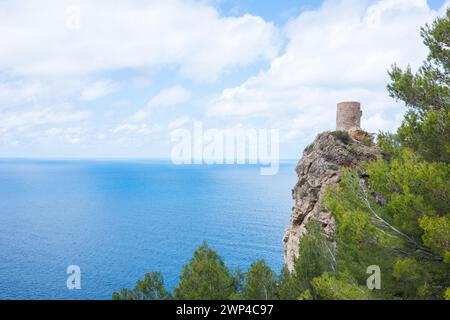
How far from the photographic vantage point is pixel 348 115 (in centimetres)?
2330

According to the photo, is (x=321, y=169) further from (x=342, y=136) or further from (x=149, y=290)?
(x=149, y=290)

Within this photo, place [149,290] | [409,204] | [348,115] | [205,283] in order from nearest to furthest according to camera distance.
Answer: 1. [409,204]
2. [205,283]
3. [149,290]
4. [348,115]

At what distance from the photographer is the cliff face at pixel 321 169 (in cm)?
2188

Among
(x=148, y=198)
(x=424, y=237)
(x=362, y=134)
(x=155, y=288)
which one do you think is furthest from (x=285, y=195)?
(x=424, y=237)

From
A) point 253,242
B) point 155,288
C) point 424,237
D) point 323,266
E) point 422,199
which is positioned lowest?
point 253,242

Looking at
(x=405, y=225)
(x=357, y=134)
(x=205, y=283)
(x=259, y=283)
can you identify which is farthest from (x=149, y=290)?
(x=357, y=134)

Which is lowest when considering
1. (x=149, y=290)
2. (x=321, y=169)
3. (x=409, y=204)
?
(x=149, y=290)

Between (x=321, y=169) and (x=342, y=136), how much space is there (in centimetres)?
264

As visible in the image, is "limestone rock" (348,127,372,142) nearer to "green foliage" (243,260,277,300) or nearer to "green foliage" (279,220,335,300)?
"green foliage" (279,220,335,300)

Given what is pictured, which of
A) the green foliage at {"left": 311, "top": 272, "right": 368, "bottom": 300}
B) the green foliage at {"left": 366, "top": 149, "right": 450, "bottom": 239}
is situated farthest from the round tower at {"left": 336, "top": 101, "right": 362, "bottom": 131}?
the green foliage at {"left": 311, "top": 272, "right": 368, "bottom": 300}

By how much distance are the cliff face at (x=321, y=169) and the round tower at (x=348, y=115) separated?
881 mm
